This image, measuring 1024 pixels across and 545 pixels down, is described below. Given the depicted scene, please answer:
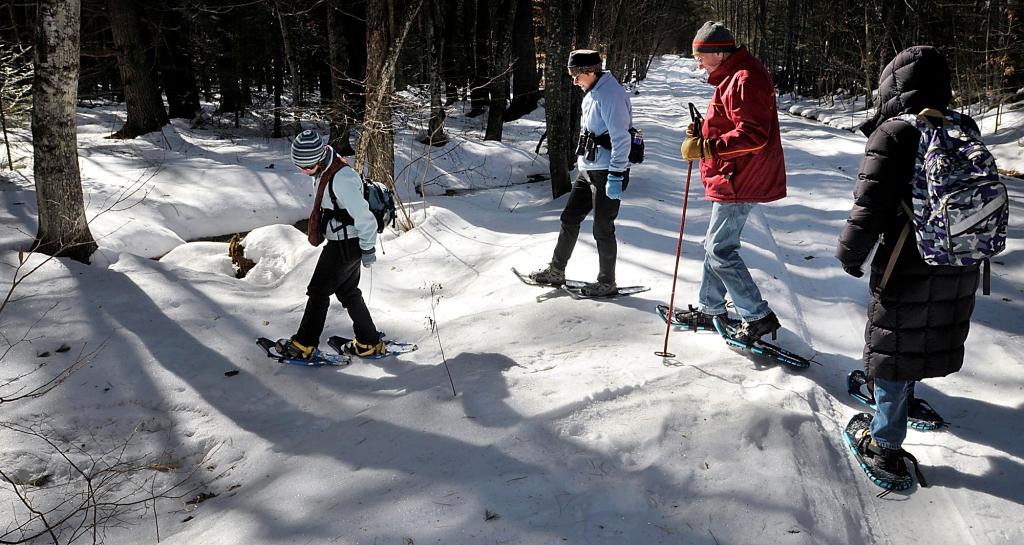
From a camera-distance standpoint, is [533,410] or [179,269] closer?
[533,410]

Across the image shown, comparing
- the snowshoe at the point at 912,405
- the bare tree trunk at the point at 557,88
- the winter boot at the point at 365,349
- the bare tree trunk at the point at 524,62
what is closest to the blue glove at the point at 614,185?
the snowshoe at the point at 912,405

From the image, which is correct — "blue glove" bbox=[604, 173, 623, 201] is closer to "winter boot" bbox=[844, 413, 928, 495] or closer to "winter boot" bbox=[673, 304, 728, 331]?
"winter boot" bbox=[673, 304, 728, 331]

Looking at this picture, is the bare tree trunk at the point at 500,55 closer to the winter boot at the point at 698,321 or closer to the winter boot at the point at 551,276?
the winter boot at the point at 551,276

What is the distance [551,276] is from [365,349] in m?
1.74

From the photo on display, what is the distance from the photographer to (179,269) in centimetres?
689

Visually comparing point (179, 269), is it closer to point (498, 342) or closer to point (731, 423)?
point (498, 342)

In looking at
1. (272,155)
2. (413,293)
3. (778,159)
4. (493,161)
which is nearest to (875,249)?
(778,159)

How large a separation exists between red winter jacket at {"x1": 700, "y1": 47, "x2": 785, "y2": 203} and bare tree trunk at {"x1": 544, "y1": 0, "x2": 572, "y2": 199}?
19.8 ft

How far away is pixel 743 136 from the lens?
151 inches

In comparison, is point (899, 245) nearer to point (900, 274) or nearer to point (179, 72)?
point (900, 274)

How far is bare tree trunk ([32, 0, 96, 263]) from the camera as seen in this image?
620cm

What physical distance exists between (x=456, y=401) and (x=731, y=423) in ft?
5.20

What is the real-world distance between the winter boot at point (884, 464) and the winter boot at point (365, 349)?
3350 mm

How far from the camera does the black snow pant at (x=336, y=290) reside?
472 cm
